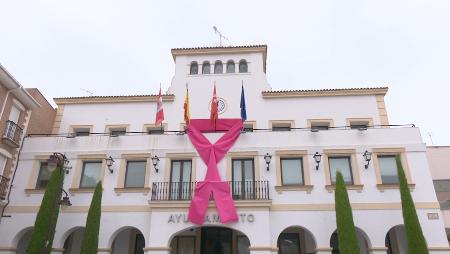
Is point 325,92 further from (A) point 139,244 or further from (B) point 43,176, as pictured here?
(B) point 43,176

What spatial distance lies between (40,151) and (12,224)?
3.83 meters

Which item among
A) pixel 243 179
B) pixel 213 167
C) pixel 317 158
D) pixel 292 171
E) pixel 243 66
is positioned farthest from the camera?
pixel 243 66

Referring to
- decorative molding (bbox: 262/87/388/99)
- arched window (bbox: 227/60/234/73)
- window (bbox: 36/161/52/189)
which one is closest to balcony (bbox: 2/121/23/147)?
window (bbox: 36/161/52/189)

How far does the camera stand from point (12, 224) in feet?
56.0

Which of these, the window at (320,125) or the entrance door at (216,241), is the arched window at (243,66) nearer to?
the window at (320,125)

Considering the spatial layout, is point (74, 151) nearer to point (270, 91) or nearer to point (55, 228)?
point (55, 228)

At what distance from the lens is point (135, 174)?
18.2m

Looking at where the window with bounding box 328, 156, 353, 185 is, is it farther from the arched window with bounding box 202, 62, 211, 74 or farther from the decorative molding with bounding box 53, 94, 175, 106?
the decorative molding with bounding box 53, 94, 175, 106

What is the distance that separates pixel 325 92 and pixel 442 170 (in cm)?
1003

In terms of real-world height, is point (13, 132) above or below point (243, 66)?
below

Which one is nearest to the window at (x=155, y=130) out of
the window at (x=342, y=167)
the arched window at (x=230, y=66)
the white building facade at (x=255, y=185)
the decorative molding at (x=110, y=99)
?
the white building facade at (x=255, y=185)

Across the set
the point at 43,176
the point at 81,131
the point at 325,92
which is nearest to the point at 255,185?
the point at 325,92

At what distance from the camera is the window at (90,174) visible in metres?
18.1

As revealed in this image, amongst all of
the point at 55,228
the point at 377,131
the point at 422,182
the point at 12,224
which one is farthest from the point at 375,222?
the point at 12,224
